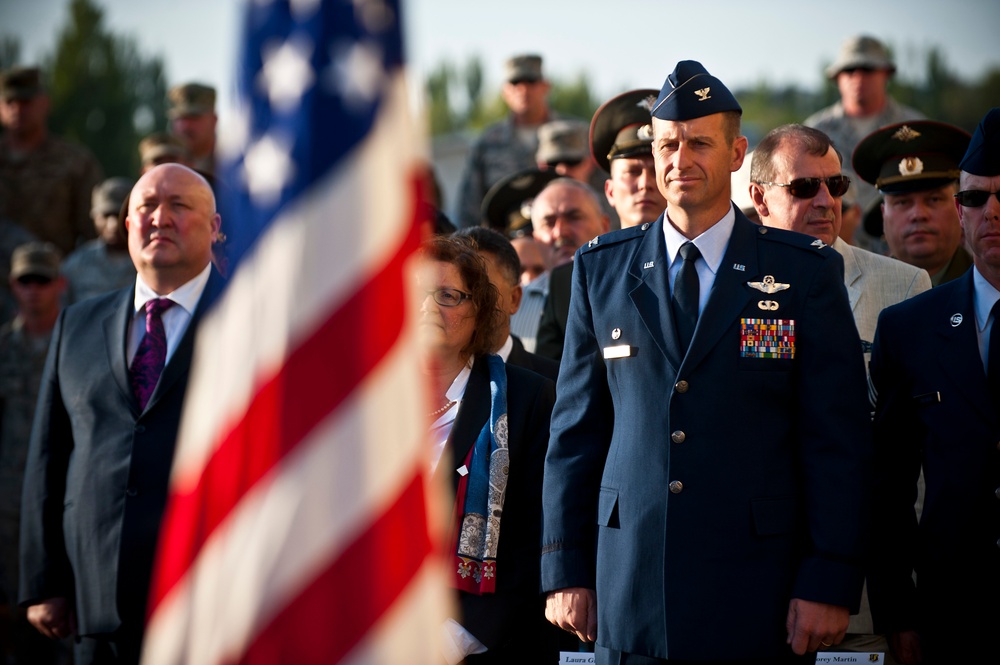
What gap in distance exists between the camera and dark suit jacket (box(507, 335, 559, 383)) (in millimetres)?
5406

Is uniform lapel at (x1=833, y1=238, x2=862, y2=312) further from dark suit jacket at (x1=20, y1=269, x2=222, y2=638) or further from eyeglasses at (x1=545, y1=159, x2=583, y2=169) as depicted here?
eyeglasses at (x1=545, y1=159, x2=583, y2=169)

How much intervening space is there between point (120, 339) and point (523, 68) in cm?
542

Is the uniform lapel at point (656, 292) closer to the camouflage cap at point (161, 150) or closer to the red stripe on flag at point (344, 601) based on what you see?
the red stripe on flag at point (344, 601)

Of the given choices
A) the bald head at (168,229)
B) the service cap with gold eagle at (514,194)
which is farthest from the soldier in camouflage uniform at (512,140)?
the bald head at (168,229)

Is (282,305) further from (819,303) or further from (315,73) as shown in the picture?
(819,303)

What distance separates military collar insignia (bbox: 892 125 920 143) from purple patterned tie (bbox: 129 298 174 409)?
11.0ft

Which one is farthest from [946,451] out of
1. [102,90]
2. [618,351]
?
[102,90]

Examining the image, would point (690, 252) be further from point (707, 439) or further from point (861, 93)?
point (861, 93)

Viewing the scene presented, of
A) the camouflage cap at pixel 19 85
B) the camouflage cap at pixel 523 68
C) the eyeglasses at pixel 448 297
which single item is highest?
the camouflage cap at pixel 19 85

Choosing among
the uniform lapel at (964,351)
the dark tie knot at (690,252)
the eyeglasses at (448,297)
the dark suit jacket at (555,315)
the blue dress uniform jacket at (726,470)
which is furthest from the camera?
the dark suit jacket at (555,315)

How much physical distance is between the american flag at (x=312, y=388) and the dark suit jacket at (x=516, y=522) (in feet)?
6.93

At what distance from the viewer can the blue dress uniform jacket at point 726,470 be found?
352cm

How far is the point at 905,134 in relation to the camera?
5.81 metres

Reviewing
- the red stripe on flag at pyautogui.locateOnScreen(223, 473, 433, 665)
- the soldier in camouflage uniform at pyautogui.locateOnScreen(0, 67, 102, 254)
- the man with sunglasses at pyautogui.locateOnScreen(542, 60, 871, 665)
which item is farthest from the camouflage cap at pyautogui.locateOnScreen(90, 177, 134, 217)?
the red stripe on flag at pyautogui.locateOnScreen(223, 473, 433, 665)
